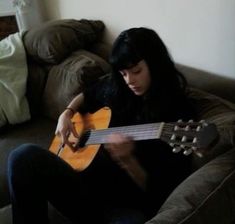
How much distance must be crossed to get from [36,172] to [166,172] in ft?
1.43

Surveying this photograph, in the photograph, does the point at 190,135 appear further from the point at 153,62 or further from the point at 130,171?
the point at 153,62

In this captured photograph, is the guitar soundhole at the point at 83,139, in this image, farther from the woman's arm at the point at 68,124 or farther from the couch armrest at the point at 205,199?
the couch armrest at the point at 205,199

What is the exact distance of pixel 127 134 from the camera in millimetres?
1273

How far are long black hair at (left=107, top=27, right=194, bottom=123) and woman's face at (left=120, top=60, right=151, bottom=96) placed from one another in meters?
0.01

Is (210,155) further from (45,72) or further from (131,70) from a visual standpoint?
(45,72)

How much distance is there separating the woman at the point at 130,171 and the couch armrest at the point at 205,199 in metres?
0.13

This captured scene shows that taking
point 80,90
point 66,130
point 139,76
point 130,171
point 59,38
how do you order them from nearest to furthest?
point 130,171 → point 139,76 → point 66,130 → point 80,90 → point 59,38

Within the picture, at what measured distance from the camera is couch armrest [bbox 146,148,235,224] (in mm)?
1031

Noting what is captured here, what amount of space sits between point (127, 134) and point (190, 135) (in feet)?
0.80

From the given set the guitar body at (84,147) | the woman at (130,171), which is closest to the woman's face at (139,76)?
the woman at (130,171)

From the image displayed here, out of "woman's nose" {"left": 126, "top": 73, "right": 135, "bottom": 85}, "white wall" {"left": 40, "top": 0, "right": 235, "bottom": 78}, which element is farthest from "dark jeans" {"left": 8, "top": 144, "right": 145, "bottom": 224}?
"white wall" {"left": 40, "top": 0, "right": 235, "bottom": 78}


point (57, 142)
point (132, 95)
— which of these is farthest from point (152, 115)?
point (57, 142)

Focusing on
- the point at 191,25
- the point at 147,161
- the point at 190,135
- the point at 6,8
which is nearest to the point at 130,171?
the point at 147,161

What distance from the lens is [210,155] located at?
4.17 feet
